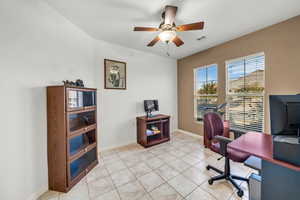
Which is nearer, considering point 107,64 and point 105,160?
point 105,160

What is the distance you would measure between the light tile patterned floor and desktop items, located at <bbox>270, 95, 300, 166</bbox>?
105cm

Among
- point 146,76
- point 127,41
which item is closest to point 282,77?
point 146,76

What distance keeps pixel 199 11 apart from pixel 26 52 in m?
2.51

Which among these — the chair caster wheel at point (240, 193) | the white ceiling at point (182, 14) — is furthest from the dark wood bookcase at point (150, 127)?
the white ceiling at point (182, 14)

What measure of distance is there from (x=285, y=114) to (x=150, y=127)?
9.26ft

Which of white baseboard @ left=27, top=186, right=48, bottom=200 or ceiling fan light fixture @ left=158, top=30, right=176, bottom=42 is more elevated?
ceiling fan light fixture @ left=158, top=30, right=176, bottom=42

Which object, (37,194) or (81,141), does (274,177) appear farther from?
(37,194)

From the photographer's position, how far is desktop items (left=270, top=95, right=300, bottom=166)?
35.0 inches

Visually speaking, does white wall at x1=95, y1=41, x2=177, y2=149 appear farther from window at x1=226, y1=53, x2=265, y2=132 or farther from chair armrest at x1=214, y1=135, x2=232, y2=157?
chair armrest at x1=214, y1=135, x2=232, y2=157

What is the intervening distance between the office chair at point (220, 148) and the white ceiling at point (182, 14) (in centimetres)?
173

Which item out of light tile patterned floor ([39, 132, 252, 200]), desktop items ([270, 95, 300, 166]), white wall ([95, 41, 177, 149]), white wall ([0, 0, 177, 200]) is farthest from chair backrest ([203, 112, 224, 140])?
white wall ([0, 0, 177, 200])

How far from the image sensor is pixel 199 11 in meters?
1.89

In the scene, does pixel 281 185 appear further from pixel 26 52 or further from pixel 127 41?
pixel 127 41

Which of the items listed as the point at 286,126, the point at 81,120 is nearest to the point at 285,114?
the point at 286,126
